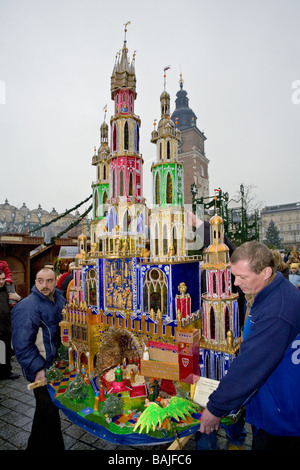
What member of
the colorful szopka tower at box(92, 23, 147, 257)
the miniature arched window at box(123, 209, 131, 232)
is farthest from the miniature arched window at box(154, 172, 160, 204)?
the miniature arched window at box(123, 209, 131, 232)

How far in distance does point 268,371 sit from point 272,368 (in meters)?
0.05

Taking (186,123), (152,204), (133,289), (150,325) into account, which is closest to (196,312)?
(150,325)

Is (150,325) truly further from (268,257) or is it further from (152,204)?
(268,257)

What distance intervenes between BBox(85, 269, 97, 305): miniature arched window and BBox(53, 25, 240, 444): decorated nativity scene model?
28mm

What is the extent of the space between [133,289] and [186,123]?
39256 mm

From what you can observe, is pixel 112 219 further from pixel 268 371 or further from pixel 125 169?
pixel 268 371

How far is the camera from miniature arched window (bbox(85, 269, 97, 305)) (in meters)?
6.96

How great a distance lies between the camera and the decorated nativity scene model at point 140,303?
15.1 feet

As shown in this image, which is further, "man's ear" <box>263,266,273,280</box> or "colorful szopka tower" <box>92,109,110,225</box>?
"colorful szopka tower" <box>92,109,110,225</box>

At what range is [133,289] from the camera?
6.01 metres

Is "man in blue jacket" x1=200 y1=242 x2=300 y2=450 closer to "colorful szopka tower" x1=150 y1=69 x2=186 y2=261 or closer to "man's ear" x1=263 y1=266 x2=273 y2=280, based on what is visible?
"man's ear" x1=263 y1=266 x2=273 y2=280

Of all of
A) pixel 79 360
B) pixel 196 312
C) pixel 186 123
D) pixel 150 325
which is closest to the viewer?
pixel 150 325

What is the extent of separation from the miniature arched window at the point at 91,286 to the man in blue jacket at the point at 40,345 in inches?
89.3

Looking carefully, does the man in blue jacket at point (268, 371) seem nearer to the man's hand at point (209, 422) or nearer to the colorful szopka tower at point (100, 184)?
the man's hand at point (209, 422)
